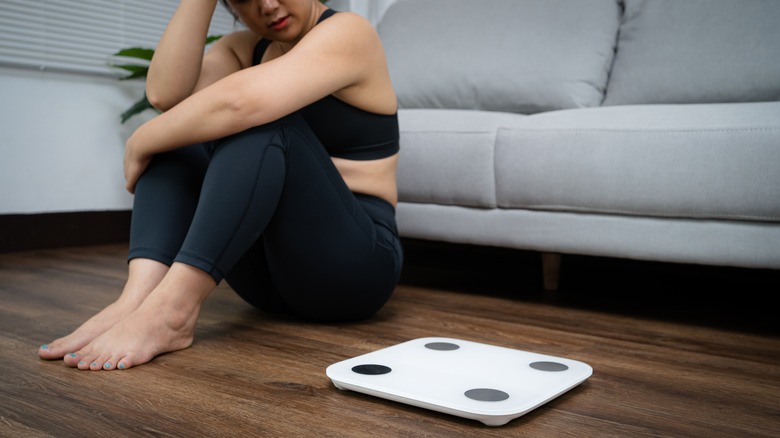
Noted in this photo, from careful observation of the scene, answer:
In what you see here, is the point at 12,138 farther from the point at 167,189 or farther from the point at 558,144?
the point at 558,144

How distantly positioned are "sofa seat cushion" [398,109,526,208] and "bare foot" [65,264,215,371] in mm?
801

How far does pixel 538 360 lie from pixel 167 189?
703 mm

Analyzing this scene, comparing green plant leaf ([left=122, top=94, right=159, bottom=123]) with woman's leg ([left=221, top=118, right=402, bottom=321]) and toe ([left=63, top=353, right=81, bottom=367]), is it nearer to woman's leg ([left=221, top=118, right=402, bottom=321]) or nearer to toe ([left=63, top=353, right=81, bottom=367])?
woman's leg ([left=221, top=118, right=402, bottom=321])

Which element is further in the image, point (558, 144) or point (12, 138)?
point (12, 138)

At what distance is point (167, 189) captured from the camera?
125 cm

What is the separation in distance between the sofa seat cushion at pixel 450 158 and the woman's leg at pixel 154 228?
68 cm

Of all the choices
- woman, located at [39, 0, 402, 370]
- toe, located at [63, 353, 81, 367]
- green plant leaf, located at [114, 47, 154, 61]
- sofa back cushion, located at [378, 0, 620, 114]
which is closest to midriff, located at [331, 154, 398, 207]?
Result: woman, located at [39, 0, 402, 370]

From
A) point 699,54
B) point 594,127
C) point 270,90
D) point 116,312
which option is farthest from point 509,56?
point 116,312

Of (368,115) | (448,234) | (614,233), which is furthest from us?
(448,234)

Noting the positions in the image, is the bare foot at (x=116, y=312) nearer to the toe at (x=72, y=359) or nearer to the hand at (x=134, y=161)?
the toe at (x=72, y=359)

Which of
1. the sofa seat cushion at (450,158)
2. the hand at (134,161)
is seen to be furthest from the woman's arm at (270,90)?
the sofa seat cushion at (450,158)

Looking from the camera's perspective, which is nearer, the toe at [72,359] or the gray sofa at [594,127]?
the toe at [72,359]

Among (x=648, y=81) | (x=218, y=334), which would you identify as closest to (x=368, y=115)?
(x=218, y=334)

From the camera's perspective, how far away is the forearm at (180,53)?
1.34 meters
